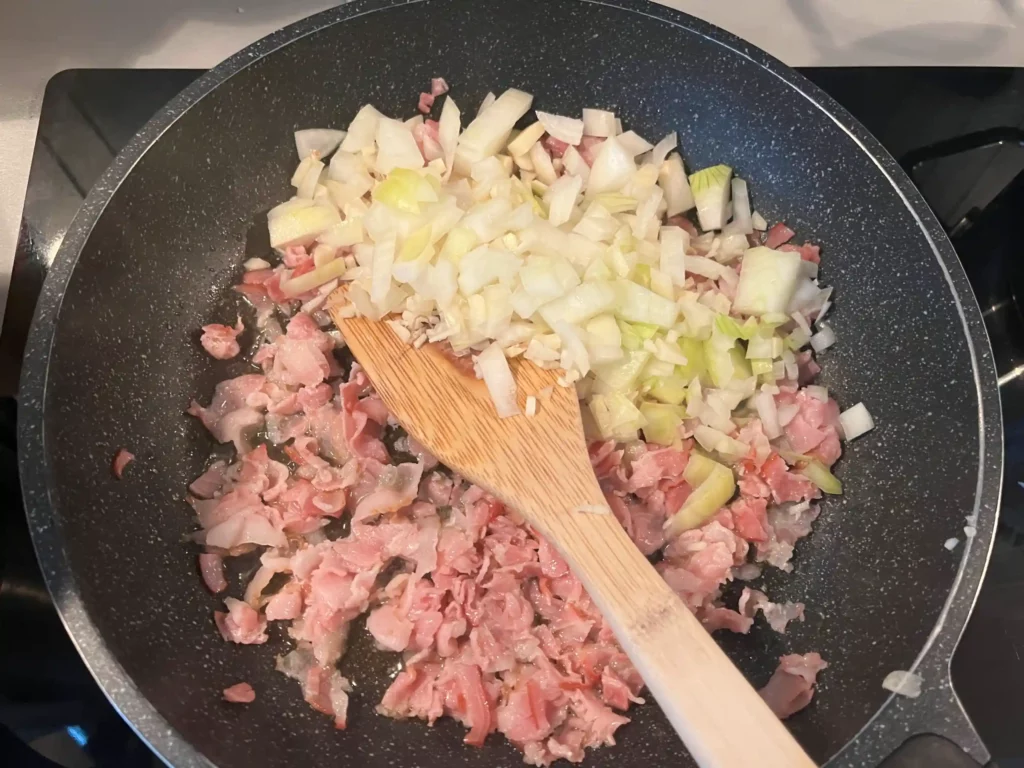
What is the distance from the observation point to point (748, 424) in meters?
1.41

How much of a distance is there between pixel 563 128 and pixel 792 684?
1.10m

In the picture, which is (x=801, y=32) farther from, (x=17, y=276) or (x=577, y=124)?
(x=17, y=276)

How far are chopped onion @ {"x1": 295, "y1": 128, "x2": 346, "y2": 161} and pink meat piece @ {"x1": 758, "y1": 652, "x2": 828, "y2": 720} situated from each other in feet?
4.16

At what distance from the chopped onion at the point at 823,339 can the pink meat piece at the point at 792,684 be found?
22.3 inches

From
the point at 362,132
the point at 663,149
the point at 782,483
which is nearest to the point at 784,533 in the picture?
the point at 782,483

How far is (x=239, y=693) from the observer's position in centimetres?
119

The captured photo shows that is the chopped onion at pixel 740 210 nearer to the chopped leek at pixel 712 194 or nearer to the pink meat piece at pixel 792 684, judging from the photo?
the chopped leek at pixel 712 194

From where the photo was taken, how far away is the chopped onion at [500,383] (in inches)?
51.8

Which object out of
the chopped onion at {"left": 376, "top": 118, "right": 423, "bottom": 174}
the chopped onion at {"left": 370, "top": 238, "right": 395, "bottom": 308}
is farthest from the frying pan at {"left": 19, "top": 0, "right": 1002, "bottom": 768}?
the chopped onion at {"left": 370, "top": 238, "right": 395, "bottom": 308}

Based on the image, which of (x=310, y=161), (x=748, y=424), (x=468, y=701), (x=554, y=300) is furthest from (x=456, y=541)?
(x=310, y=161)

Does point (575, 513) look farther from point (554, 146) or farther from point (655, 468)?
point (554, 146)

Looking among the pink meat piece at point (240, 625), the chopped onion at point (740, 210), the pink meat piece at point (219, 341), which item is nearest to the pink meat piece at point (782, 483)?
the chopped onion at point (740, 210)

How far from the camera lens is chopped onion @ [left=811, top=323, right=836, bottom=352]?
1.46 metres

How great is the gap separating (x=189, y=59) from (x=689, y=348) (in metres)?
1.26
